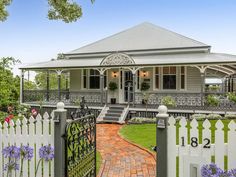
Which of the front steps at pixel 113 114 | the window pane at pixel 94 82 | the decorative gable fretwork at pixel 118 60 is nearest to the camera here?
the front steps at pixel 113 114

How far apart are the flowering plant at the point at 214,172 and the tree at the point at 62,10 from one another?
5639 mm

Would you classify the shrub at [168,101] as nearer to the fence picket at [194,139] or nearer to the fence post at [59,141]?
the fence picket at [194,139]

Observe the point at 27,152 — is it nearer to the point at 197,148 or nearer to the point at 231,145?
the point at 197,148

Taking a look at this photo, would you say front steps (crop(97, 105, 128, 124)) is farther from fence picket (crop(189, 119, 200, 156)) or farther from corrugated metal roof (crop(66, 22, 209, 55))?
fence picket (crop(189, 119, 200, 156))

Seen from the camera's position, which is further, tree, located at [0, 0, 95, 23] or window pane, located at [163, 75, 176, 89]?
window pane, located at [163, 75, 176, 89]

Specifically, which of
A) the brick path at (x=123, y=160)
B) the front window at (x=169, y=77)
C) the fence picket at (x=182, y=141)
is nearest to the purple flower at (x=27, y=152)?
the brick path at (x=123, y=160)

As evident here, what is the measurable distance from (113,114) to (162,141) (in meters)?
12.8

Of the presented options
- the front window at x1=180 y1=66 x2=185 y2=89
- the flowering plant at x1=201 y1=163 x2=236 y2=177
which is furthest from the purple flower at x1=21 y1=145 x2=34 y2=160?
the front window at x1=180 y1=66 x2=185 y2=89

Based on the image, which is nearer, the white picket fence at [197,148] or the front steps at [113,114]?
the white picket fence at [197,148]

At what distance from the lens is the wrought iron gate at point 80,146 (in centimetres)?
475

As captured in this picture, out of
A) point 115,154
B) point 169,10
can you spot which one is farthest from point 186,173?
point 169,10

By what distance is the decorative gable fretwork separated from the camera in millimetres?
17913

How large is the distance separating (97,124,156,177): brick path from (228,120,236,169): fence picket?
2584mm

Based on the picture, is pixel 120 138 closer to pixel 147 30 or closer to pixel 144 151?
pixel 144 151
